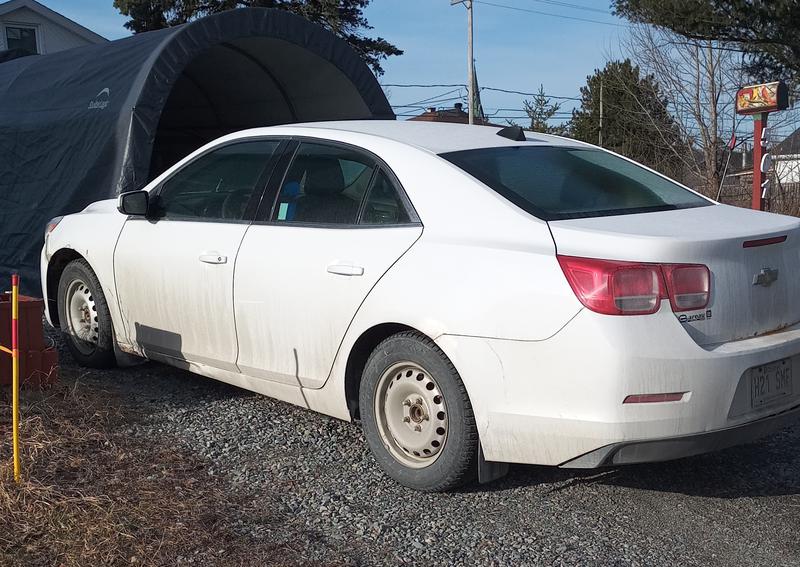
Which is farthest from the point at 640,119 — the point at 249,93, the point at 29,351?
the point at 29,351

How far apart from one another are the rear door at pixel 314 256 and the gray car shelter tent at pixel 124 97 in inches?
164

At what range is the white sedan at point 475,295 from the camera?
137 inches

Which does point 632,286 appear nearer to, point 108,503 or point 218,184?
point 108,503

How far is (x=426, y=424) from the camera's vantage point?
405cm

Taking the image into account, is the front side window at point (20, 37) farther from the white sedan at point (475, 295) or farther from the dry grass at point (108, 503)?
the dry grass at point (108, 503)

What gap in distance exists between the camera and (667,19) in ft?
62.5

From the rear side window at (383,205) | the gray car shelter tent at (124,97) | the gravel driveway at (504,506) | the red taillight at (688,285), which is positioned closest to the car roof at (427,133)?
the rear side window at (383,205)

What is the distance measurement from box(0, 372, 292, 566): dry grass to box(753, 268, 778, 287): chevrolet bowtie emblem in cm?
218

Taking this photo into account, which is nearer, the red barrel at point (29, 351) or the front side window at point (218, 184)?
the front side window at point (218, 184)

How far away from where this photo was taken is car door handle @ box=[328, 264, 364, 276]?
4.23 meters

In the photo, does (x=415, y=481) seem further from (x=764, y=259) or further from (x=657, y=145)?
(x=657, y=145)

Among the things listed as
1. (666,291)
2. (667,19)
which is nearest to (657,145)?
(667,19)

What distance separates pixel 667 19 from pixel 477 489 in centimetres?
1702

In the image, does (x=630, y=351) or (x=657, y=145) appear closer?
(x=630, y=351)
